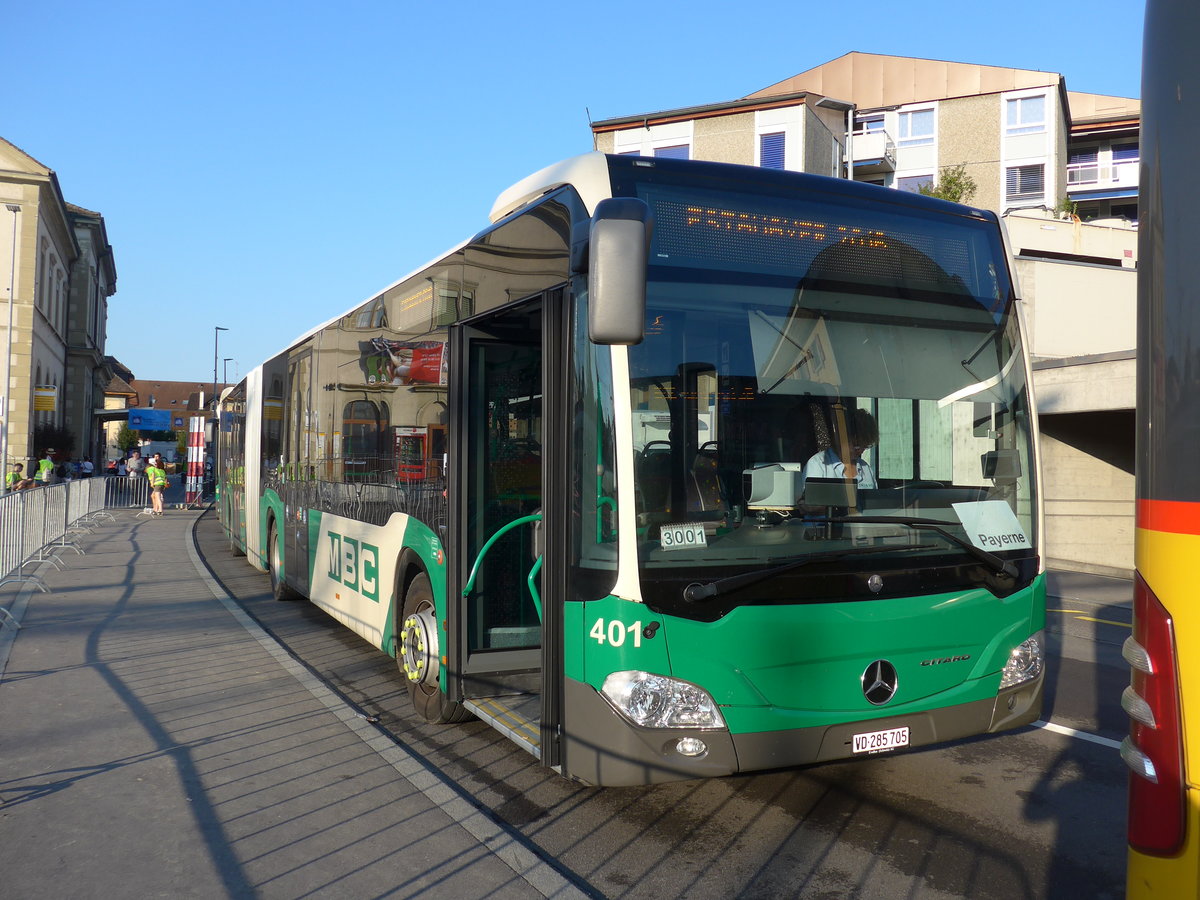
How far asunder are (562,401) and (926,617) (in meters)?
2.00

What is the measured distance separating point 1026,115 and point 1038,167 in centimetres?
229

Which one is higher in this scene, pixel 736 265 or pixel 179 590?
pixel 736 265

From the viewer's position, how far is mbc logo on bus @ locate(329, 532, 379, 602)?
8133 millimetres

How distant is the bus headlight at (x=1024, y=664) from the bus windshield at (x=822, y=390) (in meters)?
0.48

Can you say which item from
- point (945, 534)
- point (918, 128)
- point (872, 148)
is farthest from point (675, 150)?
point (945, 534)

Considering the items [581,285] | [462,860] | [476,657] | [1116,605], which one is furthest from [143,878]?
[1116,605]

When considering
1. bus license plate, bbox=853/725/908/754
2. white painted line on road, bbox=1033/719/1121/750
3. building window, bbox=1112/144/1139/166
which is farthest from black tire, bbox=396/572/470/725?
building window, bbox=1112/144/1139/166

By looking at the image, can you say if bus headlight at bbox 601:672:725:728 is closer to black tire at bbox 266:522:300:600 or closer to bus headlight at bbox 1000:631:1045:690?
bus headlight at bbox 1000:631:1045:690

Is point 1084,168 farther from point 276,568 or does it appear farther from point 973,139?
point 276,568

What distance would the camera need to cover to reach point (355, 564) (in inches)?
344

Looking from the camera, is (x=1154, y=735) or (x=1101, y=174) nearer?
(x=1154, y=735)

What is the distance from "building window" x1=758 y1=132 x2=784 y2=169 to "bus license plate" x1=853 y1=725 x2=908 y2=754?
3651 centimetres

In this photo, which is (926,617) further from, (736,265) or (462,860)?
(462,860)

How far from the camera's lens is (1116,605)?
550 inches
